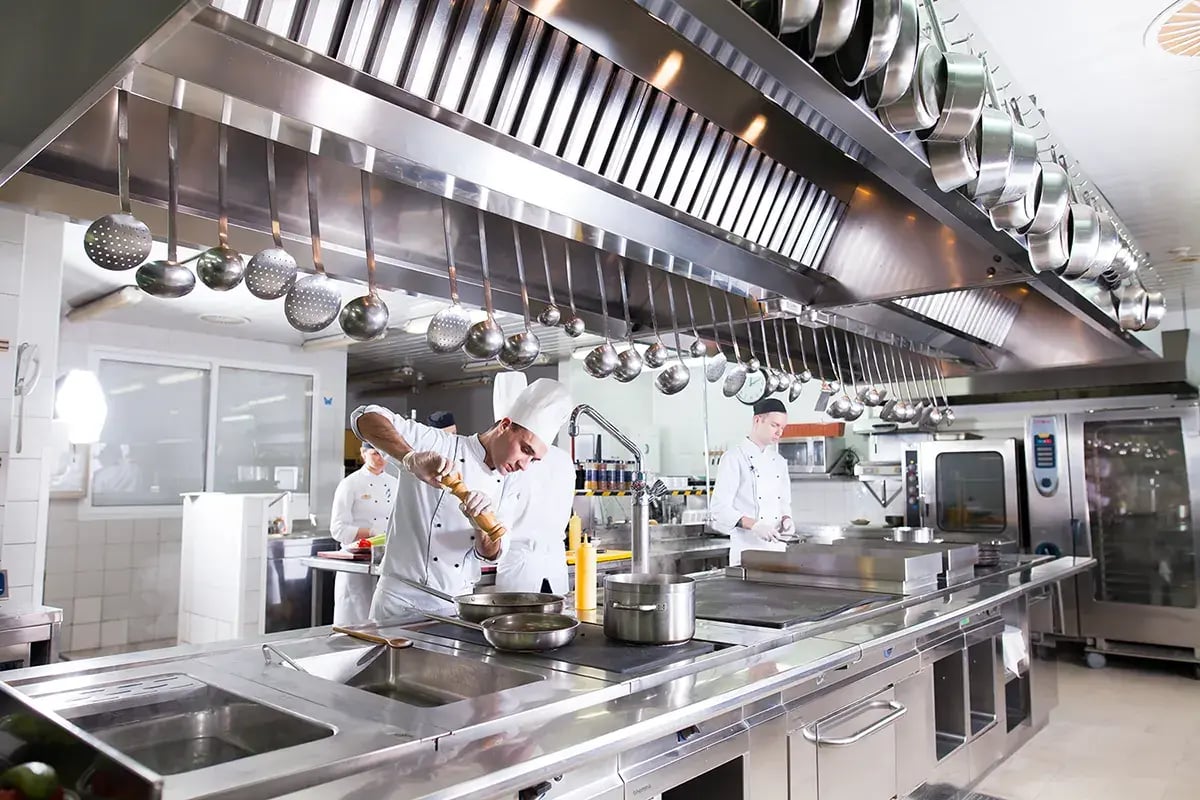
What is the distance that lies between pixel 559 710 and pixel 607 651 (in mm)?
456

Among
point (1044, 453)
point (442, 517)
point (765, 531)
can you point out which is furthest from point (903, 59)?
point (1044, 453)

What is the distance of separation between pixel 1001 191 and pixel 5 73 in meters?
2.13

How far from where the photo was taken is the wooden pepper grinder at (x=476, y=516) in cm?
234

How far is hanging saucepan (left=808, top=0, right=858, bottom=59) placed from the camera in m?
1.39

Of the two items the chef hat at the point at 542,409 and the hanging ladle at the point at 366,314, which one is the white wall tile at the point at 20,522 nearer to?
the chef hat at the point at 542,409

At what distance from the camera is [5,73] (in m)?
1.43

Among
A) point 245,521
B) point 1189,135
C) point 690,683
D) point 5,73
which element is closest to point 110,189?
point 5,73

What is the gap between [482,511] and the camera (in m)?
2.46

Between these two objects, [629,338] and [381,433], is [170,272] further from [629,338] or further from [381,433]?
[629,338]

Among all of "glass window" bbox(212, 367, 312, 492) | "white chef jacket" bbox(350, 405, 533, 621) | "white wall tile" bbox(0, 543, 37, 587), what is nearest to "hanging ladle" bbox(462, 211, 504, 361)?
"white chef jacket" bbox(350, 405, 533, 621)

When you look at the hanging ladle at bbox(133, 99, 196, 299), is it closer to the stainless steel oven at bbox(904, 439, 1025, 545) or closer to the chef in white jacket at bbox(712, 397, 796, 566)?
the chef in white jacket at bbox(712, 397, 796, 566)

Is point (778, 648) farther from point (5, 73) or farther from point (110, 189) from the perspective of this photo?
point (5, 73)

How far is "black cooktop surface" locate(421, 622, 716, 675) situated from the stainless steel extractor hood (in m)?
1.04

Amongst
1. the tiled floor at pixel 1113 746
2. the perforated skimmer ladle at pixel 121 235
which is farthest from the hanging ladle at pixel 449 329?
the tiled floor at pixel 1113 746
